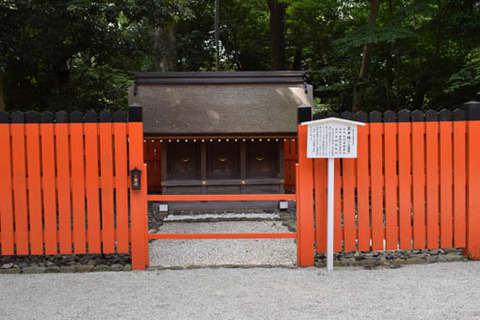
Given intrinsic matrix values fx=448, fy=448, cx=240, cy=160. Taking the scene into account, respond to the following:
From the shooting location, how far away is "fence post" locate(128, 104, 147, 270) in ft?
18.4

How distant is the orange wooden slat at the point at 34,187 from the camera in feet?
18.7

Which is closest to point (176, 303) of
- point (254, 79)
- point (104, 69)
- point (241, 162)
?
point (241, 162)

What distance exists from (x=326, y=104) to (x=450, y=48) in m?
6.55

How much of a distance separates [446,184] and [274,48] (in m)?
15.4

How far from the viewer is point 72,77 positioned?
14.8 meters

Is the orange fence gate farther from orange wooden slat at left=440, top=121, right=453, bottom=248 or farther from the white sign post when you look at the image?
the white sign post

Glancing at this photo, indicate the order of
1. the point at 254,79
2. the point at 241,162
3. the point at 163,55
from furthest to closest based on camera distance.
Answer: the point at 163,55 < the point at 254,79 < the point at 241,162

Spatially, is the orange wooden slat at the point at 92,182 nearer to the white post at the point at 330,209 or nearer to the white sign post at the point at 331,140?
the white sign post at the point at 331,140

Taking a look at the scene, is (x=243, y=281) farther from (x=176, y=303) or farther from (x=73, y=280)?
(x=73, y=280)

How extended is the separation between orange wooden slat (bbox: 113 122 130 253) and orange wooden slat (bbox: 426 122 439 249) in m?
3.89

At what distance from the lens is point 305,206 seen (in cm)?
568

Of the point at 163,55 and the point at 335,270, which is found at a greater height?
the point at 163,55

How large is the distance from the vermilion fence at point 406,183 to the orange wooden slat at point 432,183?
12mm

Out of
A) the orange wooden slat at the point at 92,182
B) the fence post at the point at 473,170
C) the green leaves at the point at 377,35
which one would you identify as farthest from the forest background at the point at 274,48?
the fence post at the point at 473,170
